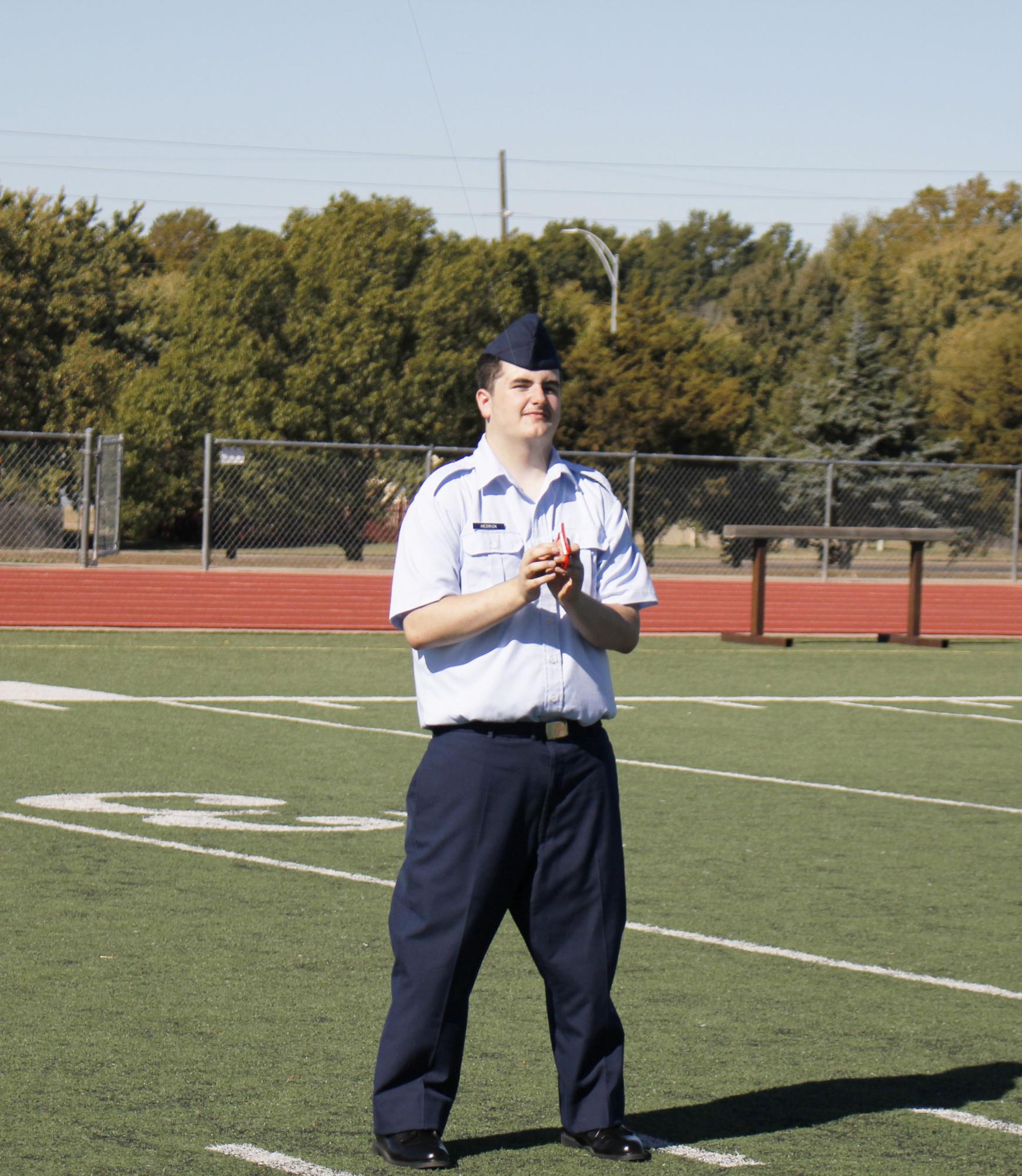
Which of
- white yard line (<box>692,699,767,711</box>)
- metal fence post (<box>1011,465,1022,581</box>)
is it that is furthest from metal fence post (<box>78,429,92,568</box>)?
metal fence post (<box>1011,465,1022,581</box>)

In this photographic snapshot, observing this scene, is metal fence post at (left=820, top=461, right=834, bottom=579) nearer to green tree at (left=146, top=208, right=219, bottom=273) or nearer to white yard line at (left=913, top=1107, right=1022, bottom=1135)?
white yard line at (left=913, top=1107, right=1022, bottom=1135)

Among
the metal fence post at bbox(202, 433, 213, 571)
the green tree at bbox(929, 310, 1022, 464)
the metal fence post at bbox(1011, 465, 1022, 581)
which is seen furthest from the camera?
the green tree at bbox(929, 310, 1022, 464)

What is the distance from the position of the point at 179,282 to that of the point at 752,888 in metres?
64.3

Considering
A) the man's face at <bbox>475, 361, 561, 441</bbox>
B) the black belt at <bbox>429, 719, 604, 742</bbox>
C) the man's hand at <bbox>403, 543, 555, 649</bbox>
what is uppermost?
the man's face at <bbox>475, 361, 561, 441</bbox>

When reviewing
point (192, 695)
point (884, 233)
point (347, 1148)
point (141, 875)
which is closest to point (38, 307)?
point (192, 695)

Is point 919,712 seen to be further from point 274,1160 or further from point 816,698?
point 274,1160

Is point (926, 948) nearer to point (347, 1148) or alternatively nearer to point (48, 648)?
point (347, 1148)

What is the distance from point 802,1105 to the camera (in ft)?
15.8

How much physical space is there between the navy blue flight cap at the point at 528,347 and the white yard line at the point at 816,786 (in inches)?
254

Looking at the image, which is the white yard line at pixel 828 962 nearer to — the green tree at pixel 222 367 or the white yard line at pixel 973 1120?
the white yard line at pixel 973 1120

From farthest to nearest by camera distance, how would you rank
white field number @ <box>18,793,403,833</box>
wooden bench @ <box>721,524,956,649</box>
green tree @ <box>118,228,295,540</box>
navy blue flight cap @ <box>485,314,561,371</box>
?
green tree @ <box>118,228,295,540</box> → wooden bench @ <box>721,524,956,649</box> → white field number @ <box>18,793,403,833</box> → navy blue flight cap @ <box>485,314,561,371</box>

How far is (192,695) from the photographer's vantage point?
1473 centimetres

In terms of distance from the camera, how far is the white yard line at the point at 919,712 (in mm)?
14625

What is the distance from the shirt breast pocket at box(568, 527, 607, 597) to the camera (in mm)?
4219
